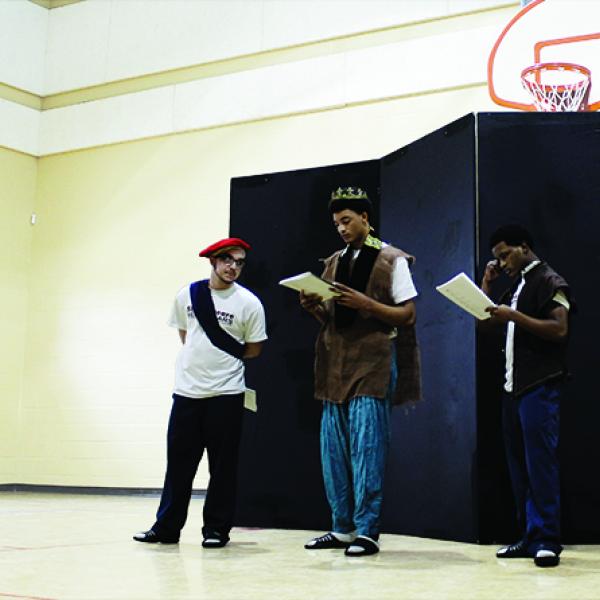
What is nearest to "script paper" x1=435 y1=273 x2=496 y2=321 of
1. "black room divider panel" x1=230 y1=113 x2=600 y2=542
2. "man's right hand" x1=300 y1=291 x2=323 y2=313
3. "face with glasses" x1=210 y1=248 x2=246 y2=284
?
"man's right hand" x1=300 y1=291 x2=323 y2=313

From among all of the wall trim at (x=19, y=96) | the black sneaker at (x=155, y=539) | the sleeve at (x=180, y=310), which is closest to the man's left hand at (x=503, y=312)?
the sleeve at (x=180, y=310)

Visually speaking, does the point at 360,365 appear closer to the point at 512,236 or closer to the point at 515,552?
the point at 512,236

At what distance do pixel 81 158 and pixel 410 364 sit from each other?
5.53 metres

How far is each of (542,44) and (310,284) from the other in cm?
311

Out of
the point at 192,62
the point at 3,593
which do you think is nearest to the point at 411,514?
the point at 3,593

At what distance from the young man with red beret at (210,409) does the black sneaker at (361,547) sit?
23.6 inches

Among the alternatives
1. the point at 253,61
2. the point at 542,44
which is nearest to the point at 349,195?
the point at 542,44

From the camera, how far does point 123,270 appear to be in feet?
25.9

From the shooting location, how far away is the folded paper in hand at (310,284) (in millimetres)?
3254

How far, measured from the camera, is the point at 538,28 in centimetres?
572

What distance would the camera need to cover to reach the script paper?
10.5ft

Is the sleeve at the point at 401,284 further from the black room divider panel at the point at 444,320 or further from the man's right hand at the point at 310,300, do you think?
the black room divider panel at the point at 444,320

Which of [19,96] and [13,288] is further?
[19,96]

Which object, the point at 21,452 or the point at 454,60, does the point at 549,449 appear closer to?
the point at 454,60
